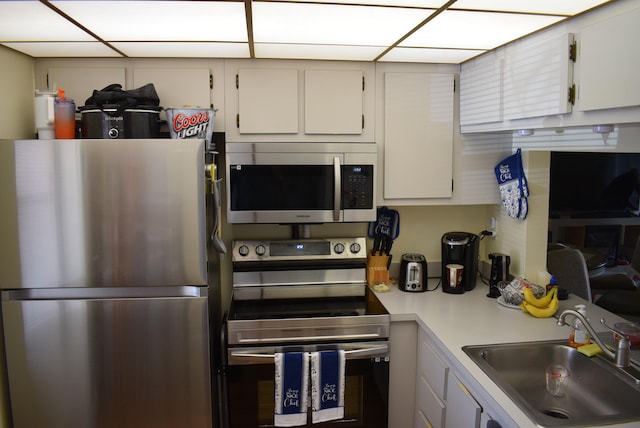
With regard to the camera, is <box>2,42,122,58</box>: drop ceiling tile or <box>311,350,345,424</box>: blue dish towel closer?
<box>2,42,122,58</box>: drop ceiling tile

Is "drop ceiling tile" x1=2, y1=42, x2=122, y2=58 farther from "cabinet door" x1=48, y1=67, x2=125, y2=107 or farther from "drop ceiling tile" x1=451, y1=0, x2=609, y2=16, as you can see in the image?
"drop ceiling tile" x1=451, y1=0, x2=609, y2=16

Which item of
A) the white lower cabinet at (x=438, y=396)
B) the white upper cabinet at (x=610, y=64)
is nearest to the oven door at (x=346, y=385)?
the white lower cabinet at (x=438, y=396)

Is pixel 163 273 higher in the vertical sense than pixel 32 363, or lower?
higher

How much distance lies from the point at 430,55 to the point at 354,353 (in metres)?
1.46

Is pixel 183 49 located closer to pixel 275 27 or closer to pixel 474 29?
pixel 275 27

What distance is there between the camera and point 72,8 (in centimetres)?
159

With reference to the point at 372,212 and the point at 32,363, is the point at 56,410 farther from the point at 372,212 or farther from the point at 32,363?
the point at 372,212

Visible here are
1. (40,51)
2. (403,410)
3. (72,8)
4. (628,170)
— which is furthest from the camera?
(628,170)

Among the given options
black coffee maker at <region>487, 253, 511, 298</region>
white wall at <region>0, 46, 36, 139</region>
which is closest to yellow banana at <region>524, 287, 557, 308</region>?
black coffee maker at <region>487, 253, 511, 298</region>

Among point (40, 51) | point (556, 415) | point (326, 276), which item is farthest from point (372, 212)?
point (40, 51)

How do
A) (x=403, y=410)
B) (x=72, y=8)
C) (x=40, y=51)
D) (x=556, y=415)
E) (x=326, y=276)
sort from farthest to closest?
1. (x=326, y=276)
2. (x=403, y=410)
3. (x=40, y=51)
4. (x=556, y=415)
5. (x=72, y=8)

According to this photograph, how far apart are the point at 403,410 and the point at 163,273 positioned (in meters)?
1.32

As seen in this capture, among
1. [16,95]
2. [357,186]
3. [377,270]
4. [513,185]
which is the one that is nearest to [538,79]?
[513,185]

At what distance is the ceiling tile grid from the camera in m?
1.58
